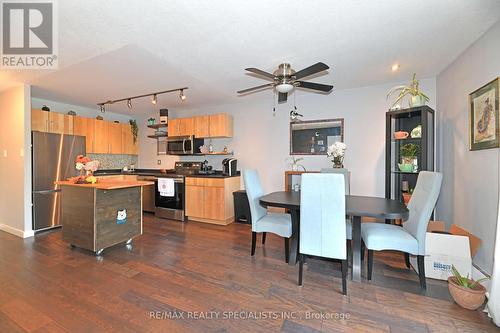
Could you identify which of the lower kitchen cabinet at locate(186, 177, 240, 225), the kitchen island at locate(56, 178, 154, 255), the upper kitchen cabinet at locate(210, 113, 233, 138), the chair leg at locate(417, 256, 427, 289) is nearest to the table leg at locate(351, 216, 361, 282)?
the chair leg at locate(417, 256, 427, 289)

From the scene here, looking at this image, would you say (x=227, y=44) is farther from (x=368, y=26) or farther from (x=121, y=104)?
(x=121, y=104)

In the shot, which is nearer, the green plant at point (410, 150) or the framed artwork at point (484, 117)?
the framed artwork at point (484, 117)

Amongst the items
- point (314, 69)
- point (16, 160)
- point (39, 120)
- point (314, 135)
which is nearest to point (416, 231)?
point (314, 69)

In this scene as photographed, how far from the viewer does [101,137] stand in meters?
5.00

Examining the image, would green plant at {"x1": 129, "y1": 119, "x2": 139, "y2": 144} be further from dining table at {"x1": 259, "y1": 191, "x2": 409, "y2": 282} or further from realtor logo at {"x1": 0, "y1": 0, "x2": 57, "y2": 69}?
dining table at {"x1": 259, "y1": 191, "x2": 409, "y2": 282}

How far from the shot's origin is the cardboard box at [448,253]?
2.12 m

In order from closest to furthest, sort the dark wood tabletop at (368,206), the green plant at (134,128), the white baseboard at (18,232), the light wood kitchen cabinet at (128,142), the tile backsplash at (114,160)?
the dark wood tabletop at (368,206), the white baseboard at (18,232), the tile backsplash at (114,160), the light wood kitchen cabinet at (128,142), the green plant at (134,128)

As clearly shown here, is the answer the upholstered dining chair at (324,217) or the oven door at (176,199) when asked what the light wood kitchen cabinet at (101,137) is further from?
the upholstered dining chair at (324,217)

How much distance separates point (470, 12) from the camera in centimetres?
184

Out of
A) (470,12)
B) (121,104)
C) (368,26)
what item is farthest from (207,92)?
(470,12)

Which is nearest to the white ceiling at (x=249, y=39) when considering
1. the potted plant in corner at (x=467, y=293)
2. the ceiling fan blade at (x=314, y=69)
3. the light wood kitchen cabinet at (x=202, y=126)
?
the ceiling fan blade at (x=314, y=69)

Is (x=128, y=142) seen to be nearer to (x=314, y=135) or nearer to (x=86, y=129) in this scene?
(x=86, y=129)

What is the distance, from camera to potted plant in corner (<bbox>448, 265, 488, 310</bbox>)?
1.76 metres

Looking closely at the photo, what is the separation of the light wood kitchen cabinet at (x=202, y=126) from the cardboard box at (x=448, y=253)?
387cm
